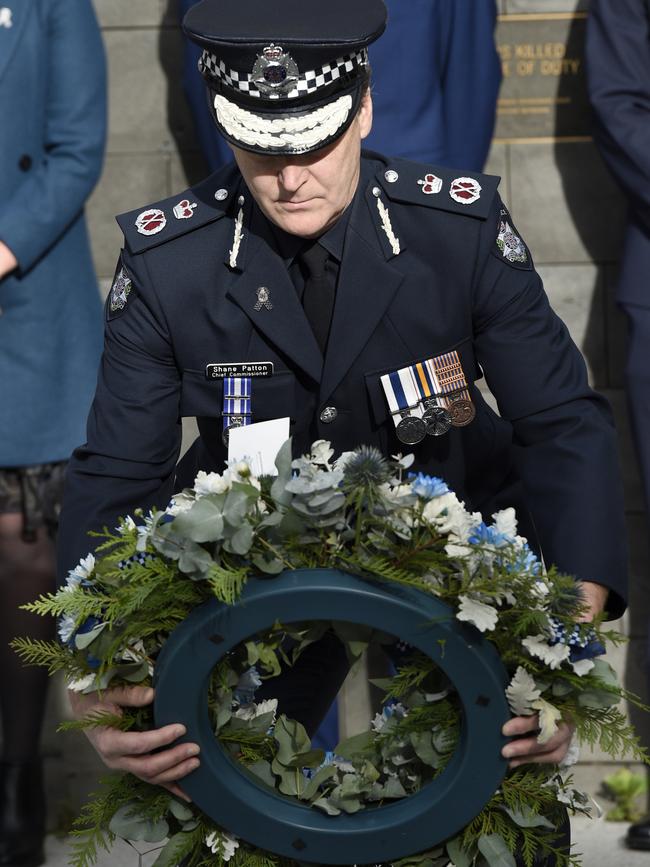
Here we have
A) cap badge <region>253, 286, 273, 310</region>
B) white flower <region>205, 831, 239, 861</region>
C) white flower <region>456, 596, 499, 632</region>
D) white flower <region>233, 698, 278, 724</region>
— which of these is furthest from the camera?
cap badge <region>253, 286, 273, 310</region>

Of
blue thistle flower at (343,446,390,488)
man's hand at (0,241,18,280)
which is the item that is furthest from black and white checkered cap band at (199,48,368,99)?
man's hand at (0,241,18,280)

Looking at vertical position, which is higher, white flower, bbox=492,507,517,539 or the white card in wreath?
white flower, bbox=492,507,517,539

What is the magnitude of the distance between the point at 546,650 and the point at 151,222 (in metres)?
1.26

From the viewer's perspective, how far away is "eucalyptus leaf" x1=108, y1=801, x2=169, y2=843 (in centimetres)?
267

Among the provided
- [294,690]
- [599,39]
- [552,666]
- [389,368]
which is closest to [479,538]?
[552,666]

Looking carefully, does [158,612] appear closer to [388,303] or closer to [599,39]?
[388,303]

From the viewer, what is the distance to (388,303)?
3.07 m

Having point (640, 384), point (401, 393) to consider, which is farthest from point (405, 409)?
point (640, 384)

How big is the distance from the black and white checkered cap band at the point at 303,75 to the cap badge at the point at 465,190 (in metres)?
0.33

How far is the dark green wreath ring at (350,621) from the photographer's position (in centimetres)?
244

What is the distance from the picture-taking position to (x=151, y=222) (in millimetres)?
3203

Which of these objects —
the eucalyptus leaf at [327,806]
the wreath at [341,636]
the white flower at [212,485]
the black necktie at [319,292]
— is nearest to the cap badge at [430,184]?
the black necktie at [319,292]

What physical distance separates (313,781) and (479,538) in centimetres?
52

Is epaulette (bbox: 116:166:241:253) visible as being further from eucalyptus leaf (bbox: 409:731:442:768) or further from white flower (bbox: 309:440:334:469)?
eucalyptus leaf (bbox: 409:731:442:768)
